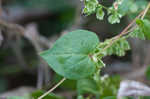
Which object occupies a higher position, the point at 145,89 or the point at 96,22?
the point at 96,22

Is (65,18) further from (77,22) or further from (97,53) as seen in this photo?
(97,53)

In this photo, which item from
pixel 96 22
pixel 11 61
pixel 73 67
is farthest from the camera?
pixel 96 22

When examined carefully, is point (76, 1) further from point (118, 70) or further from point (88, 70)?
point (88, 70)

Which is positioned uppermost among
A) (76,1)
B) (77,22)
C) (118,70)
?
(76,1)

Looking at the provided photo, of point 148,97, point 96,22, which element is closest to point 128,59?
point 96,22

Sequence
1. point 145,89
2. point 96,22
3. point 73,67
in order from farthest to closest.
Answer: point 96,22
point 145,89
point 73,67

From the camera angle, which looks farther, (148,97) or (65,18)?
(65,18)

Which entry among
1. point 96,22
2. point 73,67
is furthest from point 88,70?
point 96,22
